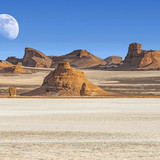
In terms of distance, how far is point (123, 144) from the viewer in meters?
7.61

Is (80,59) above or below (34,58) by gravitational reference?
above

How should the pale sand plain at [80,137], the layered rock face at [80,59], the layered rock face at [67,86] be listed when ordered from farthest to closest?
1. the layered rock face at [80,59]
2. the layered rock face at [67,86]
3. the pale sand plain at [80,137]

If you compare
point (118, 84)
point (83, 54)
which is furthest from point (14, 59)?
point (118, 84)

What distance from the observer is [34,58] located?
161 m

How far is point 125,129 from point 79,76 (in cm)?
1747

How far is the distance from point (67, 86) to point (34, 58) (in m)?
138

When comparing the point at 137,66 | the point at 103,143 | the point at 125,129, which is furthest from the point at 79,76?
the point at 137,66

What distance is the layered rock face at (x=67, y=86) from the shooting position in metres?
25.6

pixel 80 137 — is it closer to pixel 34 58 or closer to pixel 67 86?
pixel 67 86

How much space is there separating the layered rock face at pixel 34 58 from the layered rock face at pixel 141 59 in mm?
56667

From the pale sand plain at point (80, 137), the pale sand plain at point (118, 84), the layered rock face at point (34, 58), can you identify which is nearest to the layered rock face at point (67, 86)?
the pale sand plain at point (118, 84)

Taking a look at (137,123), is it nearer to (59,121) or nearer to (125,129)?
(125,129)

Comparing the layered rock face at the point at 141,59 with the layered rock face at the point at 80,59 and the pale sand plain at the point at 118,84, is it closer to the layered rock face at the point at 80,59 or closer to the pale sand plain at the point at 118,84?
the pale sand plain at the point at 118,84

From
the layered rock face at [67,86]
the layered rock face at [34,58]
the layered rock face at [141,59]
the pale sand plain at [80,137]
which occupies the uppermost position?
the layered rock face at [34,58]
